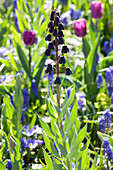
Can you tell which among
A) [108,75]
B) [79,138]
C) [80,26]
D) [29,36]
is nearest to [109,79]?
[108,75]

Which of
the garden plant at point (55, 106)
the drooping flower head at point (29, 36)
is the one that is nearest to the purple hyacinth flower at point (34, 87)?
the garden plant at point (55, 106)

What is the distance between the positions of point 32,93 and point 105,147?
1.15 m

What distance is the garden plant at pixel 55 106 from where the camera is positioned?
1.48 metres

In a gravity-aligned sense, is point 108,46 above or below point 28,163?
above

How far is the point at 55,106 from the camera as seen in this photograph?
1.45m

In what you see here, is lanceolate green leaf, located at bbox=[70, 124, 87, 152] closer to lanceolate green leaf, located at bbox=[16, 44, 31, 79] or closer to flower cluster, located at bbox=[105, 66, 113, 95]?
flower cluster, located at bbox=[105, 66, 113, 95]

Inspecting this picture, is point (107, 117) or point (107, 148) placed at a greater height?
point (107, 117)

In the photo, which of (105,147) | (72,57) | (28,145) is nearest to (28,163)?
(28,145)

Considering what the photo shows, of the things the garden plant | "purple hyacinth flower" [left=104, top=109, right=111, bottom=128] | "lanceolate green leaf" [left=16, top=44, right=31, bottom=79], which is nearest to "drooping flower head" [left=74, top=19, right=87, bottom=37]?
the garden plant

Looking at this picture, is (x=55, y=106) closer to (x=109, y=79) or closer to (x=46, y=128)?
(x=46, y=128)

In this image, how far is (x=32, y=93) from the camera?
2.66 m

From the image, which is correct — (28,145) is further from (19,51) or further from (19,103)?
(19,51)

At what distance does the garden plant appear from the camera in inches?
58.3

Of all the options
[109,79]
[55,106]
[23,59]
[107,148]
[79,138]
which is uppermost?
[23,59]
